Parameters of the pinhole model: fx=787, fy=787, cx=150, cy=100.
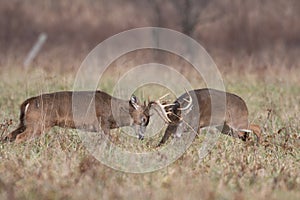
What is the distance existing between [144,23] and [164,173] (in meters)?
22.2

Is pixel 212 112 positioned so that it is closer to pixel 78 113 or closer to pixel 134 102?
pixel 134 102

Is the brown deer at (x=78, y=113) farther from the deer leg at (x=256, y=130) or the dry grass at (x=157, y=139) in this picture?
the deer leg at (x=256, y=130)

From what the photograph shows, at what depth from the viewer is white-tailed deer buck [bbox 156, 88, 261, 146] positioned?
9.57 m

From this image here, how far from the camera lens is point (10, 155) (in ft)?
25.8

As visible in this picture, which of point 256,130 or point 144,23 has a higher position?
point 144,23

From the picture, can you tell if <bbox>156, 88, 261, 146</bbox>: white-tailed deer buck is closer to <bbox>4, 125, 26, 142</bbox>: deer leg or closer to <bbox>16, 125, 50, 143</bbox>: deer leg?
<bbox>16, 125, 50, 143</bbox>: deer leg

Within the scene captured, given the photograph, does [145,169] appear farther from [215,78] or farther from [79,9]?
[79,9]

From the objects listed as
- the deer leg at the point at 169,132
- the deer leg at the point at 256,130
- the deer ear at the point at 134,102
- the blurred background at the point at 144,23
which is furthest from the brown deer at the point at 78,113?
the blurred background at the point at 144,23

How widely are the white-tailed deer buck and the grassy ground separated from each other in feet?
0.74

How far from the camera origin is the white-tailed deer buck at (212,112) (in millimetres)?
9570

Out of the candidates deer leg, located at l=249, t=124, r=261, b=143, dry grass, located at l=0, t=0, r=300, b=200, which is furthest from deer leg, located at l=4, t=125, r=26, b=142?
deer leg, located at l=249, t=124, r=261, b=143

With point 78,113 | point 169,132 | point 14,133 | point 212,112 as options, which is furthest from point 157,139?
point 14,133

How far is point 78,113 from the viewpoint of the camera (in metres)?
9.81

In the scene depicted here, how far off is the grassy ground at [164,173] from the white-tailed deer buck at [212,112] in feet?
0.74
